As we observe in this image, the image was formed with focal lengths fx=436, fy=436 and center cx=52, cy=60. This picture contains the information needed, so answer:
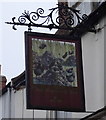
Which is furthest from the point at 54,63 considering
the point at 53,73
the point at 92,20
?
the point at 92,20

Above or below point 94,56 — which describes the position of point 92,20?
above

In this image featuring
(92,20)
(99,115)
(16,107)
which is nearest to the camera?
(99,115)

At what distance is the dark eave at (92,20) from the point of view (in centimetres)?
986

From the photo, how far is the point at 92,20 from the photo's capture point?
33.3 ft

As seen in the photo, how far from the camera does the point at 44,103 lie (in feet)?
28.0

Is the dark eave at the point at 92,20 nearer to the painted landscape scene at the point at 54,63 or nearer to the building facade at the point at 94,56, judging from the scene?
the building facade at the point at 94,56

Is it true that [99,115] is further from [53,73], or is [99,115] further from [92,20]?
[92,20]

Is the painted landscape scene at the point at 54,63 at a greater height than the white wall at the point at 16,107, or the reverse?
the painted landscape scene at the point at 54,63

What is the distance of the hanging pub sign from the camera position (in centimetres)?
860

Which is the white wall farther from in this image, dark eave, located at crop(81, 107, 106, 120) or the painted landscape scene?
the painted landscape scene

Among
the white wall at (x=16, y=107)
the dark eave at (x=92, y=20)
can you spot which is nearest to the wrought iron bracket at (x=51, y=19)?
the dark eave at (x=92, y=20)

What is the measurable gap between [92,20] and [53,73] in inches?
75.7

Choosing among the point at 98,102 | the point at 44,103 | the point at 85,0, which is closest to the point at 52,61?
the point at 44,103

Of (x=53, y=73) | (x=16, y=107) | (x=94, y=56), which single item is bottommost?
(x=16, y=107)
